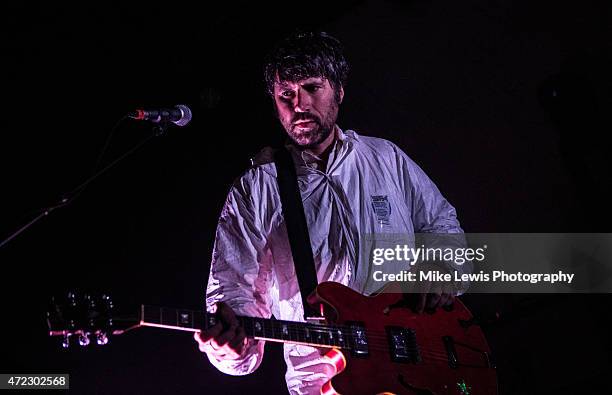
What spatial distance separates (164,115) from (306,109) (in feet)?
2.77

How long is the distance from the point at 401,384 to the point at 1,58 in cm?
295

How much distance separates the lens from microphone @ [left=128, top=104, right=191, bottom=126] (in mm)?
2838

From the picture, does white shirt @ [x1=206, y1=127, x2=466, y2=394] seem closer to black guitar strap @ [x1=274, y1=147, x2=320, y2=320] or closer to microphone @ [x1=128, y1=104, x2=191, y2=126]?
black guitar strap @ [x1=274, y1=147, x2=320, y2=320]

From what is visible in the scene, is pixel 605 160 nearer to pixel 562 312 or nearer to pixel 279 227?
pixel 562 312

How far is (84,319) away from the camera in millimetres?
2135

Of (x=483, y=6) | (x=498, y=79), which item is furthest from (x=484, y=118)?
(x=483, y=6)

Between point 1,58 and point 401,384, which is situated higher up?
point 1,58

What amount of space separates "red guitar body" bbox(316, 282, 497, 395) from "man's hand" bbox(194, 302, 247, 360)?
0.41 metres

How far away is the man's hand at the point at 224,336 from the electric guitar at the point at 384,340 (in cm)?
3

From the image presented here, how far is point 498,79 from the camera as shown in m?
4.02

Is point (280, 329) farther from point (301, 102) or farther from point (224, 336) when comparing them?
point (301, 102)

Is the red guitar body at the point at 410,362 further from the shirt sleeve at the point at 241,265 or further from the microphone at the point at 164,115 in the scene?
the microphone at the point at 164,115

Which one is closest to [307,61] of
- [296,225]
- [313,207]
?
[313,207]

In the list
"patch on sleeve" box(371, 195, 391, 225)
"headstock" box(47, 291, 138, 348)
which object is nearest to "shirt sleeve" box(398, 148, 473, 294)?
"patch on sleeve" box(371, 195, 391, 225)
